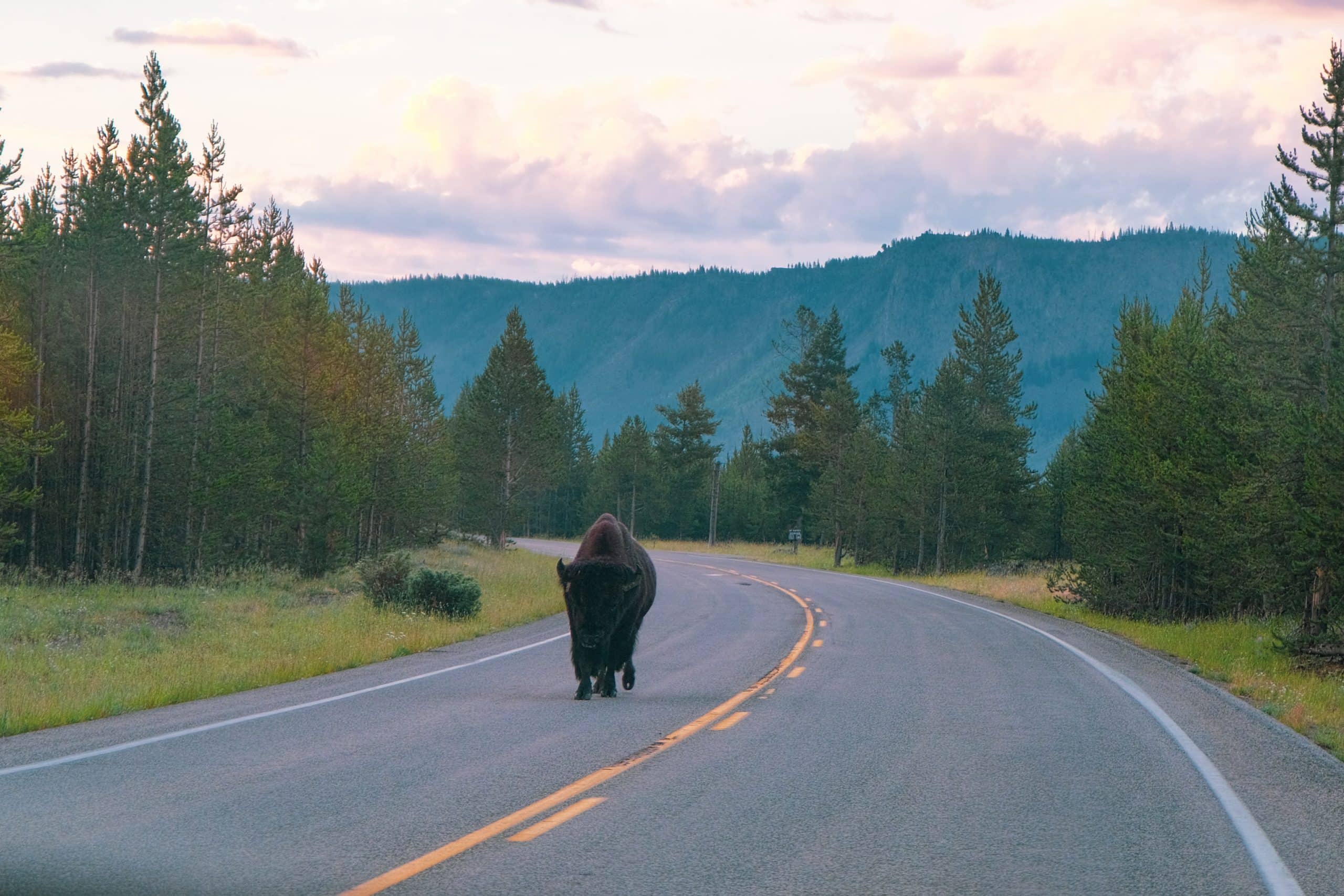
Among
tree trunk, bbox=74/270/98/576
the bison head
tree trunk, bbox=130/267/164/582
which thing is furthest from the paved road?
tree trunk, bbox=74/270/98/576

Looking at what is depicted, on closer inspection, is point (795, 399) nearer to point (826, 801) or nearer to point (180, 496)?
point (180, 496)

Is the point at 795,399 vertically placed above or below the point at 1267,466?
above

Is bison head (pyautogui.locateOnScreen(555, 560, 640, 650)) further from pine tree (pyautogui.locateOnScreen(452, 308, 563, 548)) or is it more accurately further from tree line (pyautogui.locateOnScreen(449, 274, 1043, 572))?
pine tree (pyautogui.locateOnScreen(452, 308, 563, 548))

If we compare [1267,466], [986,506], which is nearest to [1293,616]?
[1267,466]

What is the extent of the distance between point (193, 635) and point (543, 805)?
15.2 meters

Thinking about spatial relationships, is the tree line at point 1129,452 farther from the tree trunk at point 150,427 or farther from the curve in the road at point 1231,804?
the tree trunk at point 150,427

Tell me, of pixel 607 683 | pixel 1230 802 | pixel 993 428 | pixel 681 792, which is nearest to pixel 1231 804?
pixel 1230 802

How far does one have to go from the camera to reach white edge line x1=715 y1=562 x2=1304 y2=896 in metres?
5.75

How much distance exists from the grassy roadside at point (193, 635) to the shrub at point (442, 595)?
67cm

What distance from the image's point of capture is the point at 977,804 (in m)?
7.33

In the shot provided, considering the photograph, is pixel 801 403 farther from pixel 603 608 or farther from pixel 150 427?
pixel 603 608

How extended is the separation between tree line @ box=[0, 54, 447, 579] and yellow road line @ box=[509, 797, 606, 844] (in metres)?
28.3

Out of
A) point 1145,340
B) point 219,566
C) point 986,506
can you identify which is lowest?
point 219,566

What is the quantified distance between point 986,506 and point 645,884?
5508 cm
